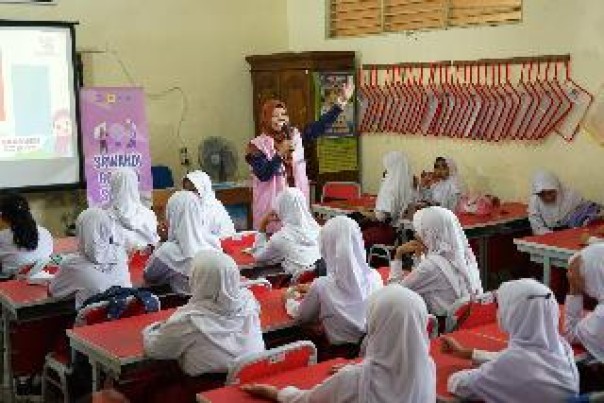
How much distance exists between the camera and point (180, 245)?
4.99 metres

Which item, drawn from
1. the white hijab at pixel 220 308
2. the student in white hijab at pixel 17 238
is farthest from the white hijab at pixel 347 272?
the student in white hijab at pixel 17 238

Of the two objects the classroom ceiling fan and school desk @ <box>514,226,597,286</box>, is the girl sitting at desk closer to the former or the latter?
school desk @ <box>514,226,597,286</box>

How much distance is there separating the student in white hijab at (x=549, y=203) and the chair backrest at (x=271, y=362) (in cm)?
362

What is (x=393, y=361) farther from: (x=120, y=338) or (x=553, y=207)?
(x=553, y=207)

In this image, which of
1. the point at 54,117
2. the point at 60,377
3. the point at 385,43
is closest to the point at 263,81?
the point at 385,43

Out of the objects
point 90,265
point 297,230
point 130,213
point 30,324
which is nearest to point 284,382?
point 90,265

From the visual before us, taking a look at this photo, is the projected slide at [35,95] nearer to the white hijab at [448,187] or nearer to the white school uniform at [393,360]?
the white hijab at [448,187]

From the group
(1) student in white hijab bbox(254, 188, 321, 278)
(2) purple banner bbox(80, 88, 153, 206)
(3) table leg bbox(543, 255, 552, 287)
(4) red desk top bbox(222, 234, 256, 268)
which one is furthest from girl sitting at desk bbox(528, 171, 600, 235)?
(2) purple banner bbox(80, 88, 153, 206)

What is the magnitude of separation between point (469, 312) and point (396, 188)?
10.7ft

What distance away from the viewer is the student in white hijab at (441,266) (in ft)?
13.5

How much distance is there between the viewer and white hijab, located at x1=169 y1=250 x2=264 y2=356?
3279 millimetres

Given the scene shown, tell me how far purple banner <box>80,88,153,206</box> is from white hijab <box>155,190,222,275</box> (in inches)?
99.3

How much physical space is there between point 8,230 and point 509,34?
4.37 metres

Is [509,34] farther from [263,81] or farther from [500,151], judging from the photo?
[263,81]
